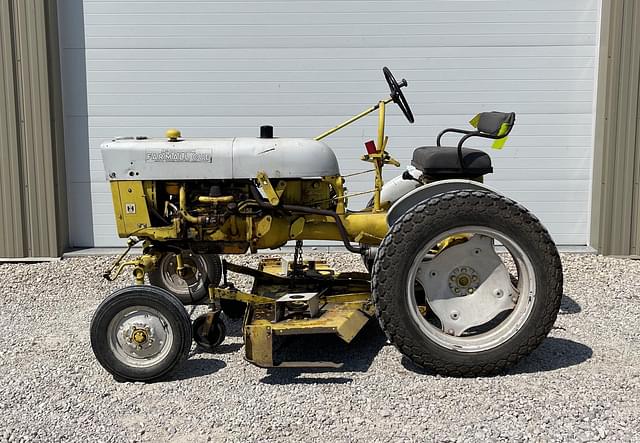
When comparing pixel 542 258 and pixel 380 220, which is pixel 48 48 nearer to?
pixel 380 220

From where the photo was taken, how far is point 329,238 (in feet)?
16.1

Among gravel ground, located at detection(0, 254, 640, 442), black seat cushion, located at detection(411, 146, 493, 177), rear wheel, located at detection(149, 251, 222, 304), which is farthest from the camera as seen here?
rear wheel, located at detection(149, 251, 222, 304)

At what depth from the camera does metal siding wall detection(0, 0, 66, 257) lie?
702 cm

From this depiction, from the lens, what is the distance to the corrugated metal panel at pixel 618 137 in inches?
279

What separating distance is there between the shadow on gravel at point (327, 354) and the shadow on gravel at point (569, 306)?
159 cm

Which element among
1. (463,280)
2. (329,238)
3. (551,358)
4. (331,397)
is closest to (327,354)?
(331,397)

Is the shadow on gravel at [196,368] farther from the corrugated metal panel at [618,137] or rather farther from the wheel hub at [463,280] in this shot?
the corrugated metal panel at [618,137]

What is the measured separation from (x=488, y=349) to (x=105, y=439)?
81.1 inches

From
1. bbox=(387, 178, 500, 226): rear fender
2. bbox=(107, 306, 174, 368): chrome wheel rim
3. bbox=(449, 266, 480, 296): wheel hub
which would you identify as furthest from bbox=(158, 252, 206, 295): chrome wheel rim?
bbox=(449, 266, 480, 296): wheel hub

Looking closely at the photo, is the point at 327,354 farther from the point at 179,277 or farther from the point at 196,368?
the point at 179,277

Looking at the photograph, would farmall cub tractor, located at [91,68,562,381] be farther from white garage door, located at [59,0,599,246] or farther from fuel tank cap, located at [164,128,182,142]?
white garage door, located at [59,0,599,246]

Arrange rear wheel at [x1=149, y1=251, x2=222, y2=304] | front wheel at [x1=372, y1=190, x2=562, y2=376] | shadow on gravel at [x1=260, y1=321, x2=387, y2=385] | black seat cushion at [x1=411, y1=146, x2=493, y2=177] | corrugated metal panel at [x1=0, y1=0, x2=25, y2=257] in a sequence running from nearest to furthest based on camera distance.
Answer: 1. front wheel at [x1=372, y1=190, x2=562, y2=376]
2. shadow on gravel at [x1=260, y1=321, x2=387, y2=385]
3. black seat cushion at [x1=411, y1=146, x2=493, y2=177]
4. rear wheel at [x1=149, y1=251, x2=222, y2=304]
5. corrugated metal panel at [x1=0, y1=0, x2=25, y2=257]

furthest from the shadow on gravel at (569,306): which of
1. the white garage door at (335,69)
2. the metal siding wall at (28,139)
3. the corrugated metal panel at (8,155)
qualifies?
the corrugated metal panel at (8,155)

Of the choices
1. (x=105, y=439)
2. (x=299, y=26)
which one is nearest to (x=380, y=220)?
(x=105, y=439)
